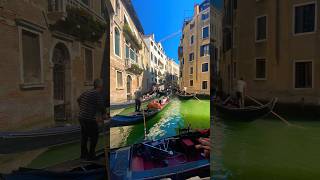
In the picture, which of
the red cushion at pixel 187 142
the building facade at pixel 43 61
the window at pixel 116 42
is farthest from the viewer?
the red cushion at pixel 187 142

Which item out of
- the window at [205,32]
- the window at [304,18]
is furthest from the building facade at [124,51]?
the window at [304,18]

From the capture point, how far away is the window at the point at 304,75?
394 millimetres

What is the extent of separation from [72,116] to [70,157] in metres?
0.07

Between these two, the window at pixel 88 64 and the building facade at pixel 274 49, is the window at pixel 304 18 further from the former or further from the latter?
the window at pixel 88 64

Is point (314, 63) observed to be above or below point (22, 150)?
above

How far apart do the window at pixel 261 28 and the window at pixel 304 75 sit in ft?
0.20

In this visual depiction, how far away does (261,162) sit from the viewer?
626 mm

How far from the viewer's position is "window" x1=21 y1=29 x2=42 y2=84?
36cm

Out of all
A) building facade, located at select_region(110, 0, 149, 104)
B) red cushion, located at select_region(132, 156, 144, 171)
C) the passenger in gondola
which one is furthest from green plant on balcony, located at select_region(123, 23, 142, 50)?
red cushion, located at select_region(132, 156, 144, 171)

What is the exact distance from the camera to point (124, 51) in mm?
453

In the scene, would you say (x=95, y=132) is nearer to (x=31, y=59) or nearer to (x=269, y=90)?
(x=31, y=59)

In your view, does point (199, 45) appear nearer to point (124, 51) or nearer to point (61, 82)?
point (124, 51)

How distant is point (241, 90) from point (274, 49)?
0.08 metres

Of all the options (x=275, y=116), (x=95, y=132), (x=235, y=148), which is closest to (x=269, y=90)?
(x=275, y=116)
